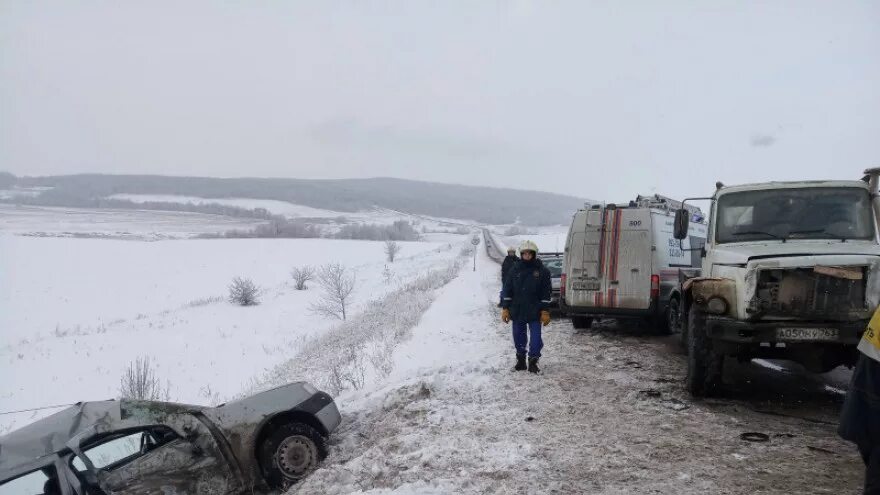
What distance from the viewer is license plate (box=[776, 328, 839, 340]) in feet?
17.4

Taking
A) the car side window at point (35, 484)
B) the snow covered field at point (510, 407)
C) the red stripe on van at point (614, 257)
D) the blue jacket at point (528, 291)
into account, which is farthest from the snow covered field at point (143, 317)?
the car side window at point (35, 484)

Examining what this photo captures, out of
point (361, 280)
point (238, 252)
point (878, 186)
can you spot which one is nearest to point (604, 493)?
point (878, 186)

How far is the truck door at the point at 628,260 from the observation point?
10.1 meters

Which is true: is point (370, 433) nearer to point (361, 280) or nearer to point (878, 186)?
point (878, 186)

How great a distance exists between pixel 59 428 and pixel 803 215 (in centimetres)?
822

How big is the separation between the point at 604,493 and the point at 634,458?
0.76 meters

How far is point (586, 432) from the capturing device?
530cm

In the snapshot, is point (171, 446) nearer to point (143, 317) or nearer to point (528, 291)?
point (528, 291)

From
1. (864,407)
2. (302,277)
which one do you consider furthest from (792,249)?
(302,277)

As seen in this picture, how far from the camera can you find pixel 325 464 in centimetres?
558

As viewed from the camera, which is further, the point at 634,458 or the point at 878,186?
the point at 878,186

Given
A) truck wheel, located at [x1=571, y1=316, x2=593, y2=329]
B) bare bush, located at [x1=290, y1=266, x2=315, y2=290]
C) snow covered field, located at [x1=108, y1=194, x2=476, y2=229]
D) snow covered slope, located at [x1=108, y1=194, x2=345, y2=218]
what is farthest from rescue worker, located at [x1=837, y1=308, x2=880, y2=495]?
snow covered slope, located at [x1=108, y1=194, x2=345, y2=218]

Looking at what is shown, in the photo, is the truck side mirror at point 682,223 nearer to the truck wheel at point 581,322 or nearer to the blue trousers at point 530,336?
the blue trousers at point 530,336

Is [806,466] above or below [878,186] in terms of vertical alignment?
below
